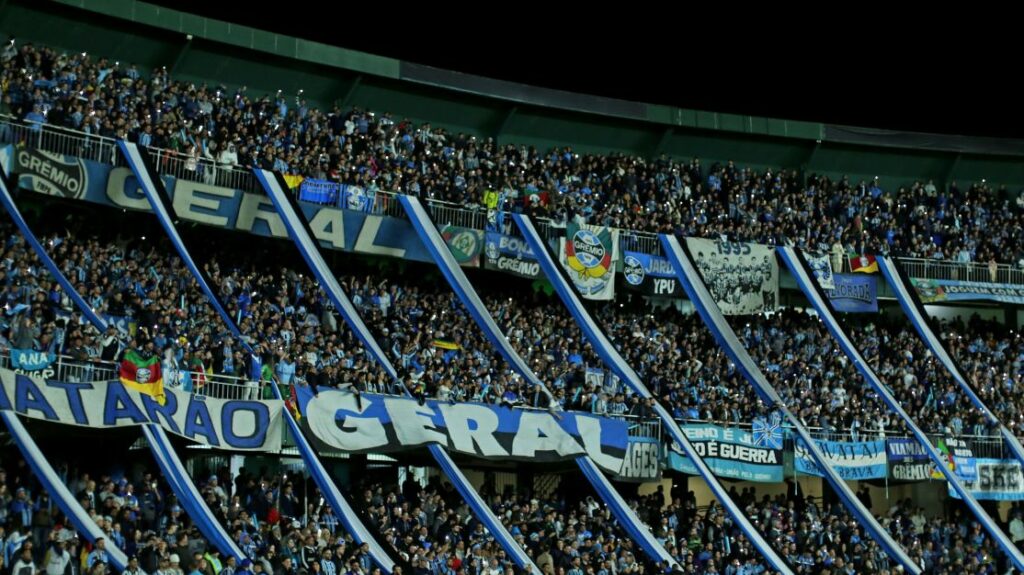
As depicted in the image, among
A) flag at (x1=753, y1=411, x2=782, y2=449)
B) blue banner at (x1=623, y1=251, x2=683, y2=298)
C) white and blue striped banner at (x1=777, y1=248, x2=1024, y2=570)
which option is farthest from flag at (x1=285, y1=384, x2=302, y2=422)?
white and blue striped banner at (x1=777, y1=248, x2=1024, y2=570)

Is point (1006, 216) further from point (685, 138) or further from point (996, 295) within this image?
point (685, 138)

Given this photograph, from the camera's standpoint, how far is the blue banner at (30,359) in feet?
74.2

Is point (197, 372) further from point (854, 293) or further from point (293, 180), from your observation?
point (854, 293)

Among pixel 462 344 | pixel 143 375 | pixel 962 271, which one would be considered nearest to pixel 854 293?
pixel 962 271

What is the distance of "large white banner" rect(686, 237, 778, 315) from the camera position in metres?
36.2

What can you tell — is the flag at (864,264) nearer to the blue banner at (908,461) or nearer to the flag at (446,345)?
the blue banner at (908,461)

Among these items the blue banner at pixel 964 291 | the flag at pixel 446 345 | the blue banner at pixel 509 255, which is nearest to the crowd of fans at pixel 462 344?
the flag at pixel 446 345

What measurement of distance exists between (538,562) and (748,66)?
90.1ft

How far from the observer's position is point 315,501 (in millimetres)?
25531

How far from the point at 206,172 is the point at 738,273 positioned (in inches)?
561

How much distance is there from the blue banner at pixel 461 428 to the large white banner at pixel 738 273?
24.6ft

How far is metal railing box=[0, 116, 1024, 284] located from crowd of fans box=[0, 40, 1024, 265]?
4.6 inches

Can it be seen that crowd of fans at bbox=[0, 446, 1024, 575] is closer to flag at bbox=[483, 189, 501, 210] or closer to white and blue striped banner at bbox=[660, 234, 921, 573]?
white and blue striped banner at bbox=[660, 234, 921, 573]

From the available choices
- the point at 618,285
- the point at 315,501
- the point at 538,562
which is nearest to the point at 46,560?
the point at 315,501
